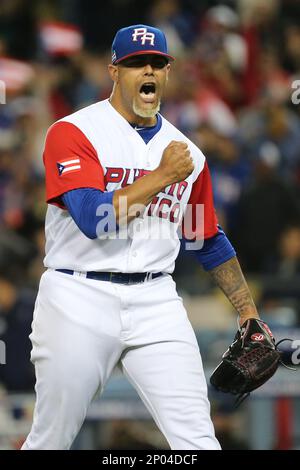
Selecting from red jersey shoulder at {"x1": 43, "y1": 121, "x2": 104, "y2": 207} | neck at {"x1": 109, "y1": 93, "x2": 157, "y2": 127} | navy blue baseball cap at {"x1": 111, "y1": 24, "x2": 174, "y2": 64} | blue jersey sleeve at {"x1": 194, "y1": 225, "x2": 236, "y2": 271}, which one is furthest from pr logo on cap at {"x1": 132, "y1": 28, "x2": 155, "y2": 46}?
blue jersey sleeve at {"x1": 194, "y1": 225, "x2": 236, "y2": 271}

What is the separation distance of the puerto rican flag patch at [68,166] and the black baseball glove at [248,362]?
102cm

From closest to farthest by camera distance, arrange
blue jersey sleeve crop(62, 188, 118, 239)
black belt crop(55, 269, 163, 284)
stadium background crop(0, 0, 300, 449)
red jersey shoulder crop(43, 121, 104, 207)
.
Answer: blue jersey sleeve crop(62, 188, 118, 239) < red jersey shoulder crop(43, 121, 104, 207) < black belt crop(55, 269, 163, 284) < stadium background crop(0, 0, 300, 449)

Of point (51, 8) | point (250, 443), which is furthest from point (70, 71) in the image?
point (250, 443)

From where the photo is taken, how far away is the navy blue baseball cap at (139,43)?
444 centimetres

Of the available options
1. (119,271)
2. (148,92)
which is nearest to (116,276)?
(119,271)

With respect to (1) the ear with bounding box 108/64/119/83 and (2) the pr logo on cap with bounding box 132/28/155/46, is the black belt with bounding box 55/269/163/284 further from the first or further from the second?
(2) the pr logo on cap with bounding box 132/28/155/46

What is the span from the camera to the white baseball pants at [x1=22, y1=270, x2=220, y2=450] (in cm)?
427

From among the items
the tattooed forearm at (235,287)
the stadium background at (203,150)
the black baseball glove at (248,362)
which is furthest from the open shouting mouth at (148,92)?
the stadium background at (203,150)

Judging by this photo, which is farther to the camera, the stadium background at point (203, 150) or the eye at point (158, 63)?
the stadium background at point (203, 150)

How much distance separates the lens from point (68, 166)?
4.28 m

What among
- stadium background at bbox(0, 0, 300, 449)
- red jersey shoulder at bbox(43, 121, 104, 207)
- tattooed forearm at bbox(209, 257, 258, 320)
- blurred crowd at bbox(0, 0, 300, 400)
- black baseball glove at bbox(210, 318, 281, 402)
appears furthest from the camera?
blurred crowd at bbox(0, 0, 300, 400)

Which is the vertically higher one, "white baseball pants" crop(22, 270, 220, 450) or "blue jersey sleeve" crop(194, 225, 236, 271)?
"blue jersey sleeve" crop(194, 225, 236, 271)

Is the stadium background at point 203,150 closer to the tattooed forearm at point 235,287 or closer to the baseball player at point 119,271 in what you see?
the tattooed forearm at point 235,287
